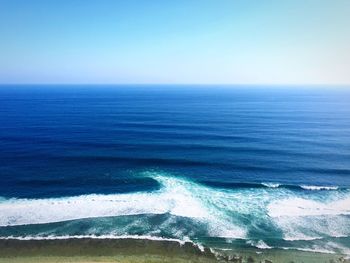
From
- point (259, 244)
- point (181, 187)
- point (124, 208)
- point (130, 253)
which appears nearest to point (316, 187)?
point (259, 244)

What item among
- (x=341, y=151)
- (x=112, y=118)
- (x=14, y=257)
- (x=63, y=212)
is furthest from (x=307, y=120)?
(x=14, y=257)

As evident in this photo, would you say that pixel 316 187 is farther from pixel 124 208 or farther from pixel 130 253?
pixel 130 253

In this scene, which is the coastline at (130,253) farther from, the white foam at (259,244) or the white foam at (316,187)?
the white foam at (316,187)

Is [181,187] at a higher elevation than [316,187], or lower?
lower

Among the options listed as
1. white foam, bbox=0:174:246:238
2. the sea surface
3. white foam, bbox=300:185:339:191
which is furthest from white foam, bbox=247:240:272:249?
white foam, bbox=300:185:339:191

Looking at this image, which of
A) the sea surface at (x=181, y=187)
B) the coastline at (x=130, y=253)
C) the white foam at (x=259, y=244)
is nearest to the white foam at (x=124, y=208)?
the sea surface at (x=181, y=187)

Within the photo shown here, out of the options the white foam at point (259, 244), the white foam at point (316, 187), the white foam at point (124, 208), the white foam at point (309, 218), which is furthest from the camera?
the white foam at point (316, 187)

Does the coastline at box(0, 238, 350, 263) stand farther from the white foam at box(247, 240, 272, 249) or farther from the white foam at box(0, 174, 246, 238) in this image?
the white foam at box(0, 174, 246, 238)

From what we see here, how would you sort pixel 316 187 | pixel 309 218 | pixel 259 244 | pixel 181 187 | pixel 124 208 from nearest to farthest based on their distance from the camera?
pixel 259 244, pixel 309 218, pixel 124 208, pixel 181 187, pixel 316 187
